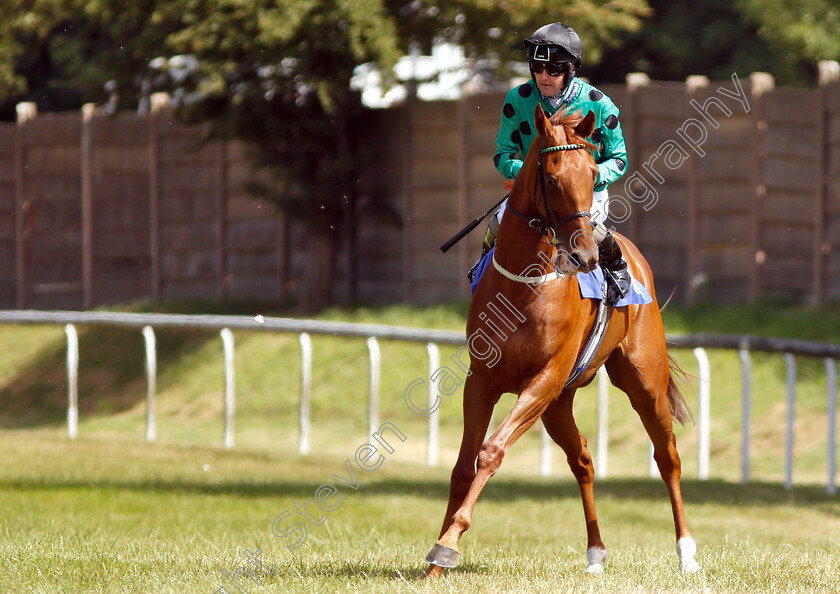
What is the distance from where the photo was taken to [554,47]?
18.4ft

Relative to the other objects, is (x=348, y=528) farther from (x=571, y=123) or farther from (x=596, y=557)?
(x=571, y=123)

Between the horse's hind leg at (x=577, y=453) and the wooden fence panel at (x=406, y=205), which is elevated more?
the wooden fence panel at (x=406, y=205)

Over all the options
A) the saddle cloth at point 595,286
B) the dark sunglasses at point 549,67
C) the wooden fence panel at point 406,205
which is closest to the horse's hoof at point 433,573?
the saddle cloth at point 595,286

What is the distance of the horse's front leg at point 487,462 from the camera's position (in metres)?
5.07

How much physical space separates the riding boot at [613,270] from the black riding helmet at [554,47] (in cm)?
88

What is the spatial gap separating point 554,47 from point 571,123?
0.50 metres

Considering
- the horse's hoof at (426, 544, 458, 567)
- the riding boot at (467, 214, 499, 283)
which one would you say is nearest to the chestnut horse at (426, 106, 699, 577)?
the horse's hoof at (426, 544, 458, 567)

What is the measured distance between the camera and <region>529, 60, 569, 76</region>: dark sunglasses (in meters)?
5.62

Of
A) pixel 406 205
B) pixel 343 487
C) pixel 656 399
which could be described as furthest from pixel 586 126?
pixel 406 205

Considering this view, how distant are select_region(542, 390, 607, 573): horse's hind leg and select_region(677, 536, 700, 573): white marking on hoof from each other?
38 centimetres

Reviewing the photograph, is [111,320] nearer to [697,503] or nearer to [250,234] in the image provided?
[697,503]

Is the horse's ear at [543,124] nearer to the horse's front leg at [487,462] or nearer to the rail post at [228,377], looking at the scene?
the horse's front leg at [487,462]

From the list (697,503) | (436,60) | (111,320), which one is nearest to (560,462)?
(697,503)

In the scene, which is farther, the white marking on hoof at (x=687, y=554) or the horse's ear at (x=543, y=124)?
the white marking on hoof at (x=687, y=554)
